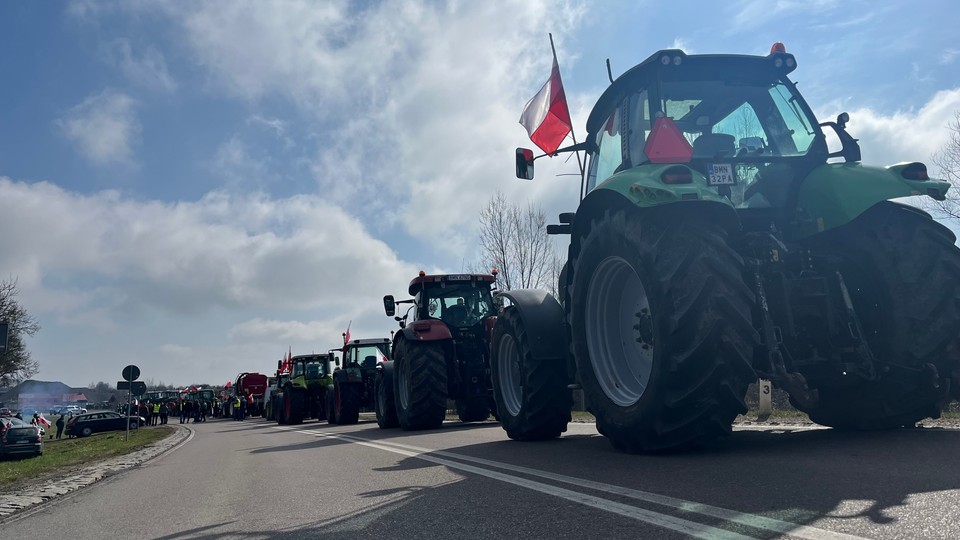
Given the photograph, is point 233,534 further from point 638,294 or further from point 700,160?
point 700,160

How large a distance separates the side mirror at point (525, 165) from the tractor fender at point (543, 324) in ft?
4.04

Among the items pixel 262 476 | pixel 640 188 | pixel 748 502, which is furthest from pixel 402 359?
pixel 748 502

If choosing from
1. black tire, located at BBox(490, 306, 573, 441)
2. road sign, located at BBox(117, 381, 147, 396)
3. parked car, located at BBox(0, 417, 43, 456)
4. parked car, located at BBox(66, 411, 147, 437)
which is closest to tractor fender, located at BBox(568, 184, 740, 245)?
black tire, located at BBox(490, 306, 573, 441)

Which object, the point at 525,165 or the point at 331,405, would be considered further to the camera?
the point at 331,405

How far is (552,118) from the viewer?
10547mm

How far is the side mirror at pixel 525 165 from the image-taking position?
748cm

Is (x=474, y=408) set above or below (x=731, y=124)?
below

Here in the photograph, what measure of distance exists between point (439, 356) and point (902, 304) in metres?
8.82

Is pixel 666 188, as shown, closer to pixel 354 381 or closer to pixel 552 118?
pixel 552 118

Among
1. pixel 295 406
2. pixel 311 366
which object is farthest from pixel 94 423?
pixel 295 406

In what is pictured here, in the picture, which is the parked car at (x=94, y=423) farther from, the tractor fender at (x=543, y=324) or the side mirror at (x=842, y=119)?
the side mirror at (x=842, y=119)

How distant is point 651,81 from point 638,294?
1862 millimetres

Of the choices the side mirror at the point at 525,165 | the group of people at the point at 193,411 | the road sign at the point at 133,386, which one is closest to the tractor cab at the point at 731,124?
the side mirror at the point at 525,165

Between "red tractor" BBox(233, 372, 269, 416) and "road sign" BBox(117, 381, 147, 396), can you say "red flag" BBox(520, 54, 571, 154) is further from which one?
"red tractor" BBox(233, 372, 269, 416)
